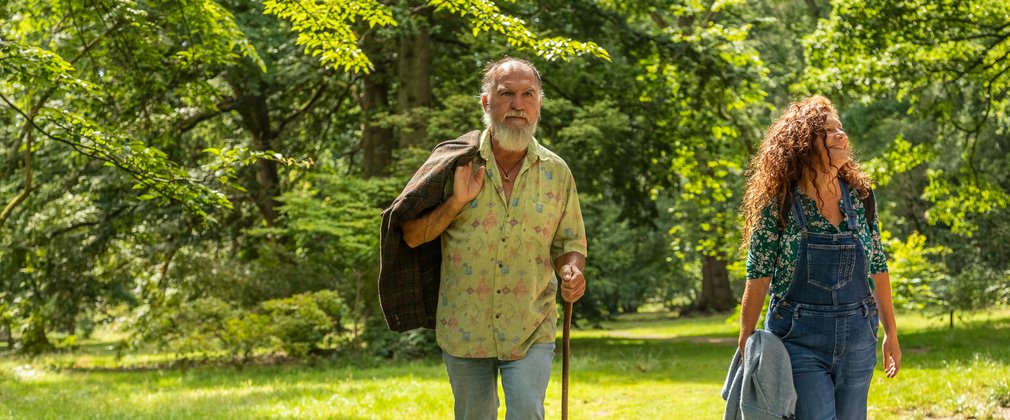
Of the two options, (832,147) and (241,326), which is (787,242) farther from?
(241,326)

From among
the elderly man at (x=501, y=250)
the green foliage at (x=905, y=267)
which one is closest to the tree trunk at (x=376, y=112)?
the green foliage at (x=905, y=267)

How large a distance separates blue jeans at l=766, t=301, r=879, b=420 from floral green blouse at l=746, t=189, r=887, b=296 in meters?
0.17

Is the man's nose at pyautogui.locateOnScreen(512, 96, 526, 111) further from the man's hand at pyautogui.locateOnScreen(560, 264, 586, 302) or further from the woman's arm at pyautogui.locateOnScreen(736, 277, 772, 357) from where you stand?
the woman's arm at pyautogui.locateOnScreen(736, 277, 772, 357)

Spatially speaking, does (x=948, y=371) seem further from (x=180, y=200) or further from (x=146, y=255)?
(x=146, y=255)

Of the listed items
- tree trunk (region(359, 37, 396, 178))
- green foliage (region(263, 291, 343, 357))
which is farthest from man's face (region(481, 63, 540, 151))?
tree trunk (region(359, 37, 396, 178))

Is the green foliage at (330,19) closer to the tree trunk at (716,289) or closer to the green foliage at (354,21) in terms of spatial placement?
the green foliage at (354,21)

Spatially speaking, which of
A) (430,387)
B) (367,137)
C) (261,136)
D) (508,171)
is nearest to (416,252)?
(508,171)

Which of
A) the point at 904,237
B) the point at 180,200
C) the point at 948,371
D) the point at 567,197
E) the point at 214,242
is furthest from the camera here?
the point at 904,237

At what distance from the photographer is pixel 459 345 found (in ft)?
15.1

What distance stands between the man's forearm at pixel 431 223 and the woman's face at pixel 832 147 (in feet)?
4.97

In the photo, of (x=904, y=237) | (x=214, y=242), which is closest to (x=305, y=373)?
(x=214, y=242)

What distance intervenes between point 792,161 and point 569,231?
0.99 meters

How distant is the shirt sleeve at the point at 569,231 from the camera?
467cm

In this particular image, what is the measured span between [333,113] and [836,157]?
18653 mm
